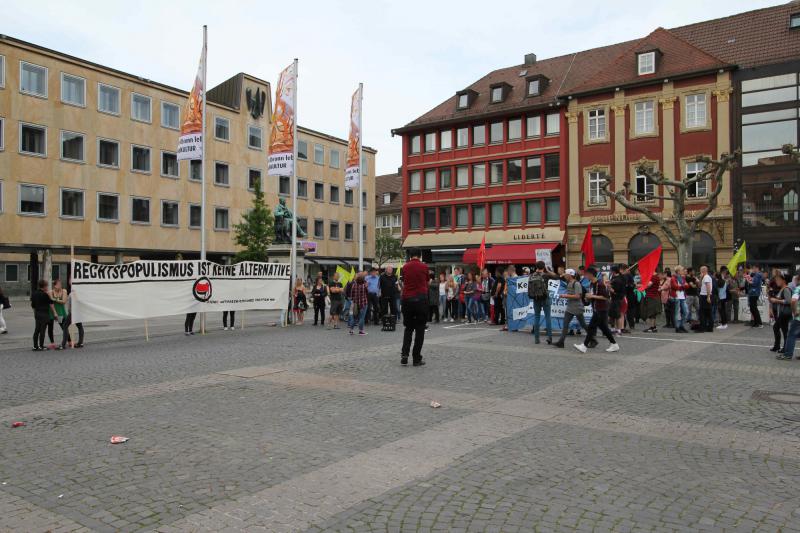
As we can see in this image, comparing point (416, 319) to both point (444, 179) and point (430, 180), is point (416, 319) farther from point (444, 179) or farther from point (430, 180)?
point (430, 180)

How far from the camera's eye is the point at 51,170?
132ft

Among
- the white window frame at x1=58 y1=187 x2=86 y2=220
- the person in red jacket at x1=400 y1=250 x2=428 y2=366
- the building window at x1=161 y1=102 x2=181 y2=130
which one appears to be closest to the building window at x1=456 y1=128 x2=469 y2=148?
the building window at x1=161 y1=102 x2=181 y2=130

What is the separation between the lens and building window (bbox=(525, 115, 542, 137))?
46416 mm

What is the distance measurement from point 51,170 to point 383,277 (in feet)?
98.4

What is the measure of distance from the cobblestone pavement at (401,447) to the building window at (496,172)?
38.1 m

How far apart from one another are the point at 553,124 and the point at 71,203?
31.6 m

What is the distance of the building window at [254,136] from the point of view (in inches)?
2082

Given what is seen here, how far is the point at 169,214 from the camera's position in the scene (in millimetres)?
47312

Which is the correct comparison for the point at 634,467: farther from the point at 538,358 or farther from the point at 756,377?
the point at 538,358

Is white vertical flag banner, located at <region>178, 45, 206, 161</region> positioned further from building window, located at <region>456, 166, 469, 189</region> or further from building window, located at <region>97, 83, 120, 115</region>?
building window, located at <region>456, 166, 469, 189</region>

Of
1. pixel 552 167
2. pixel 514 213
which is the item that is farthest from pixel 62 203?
pixel 552 167

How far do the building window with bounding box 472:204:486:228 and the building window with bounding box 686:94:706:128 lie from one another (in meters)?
15.3

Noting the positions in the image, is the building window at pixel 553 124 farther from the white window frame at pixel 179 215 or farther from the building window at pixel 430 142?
the white window frame at pixel 179 215

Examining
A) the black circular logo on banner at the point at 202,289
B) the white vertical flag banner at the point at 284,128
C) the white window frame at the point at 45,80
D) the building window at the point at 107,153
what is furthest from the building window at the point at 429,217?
the black circular logo on banner at the point at 202,289
